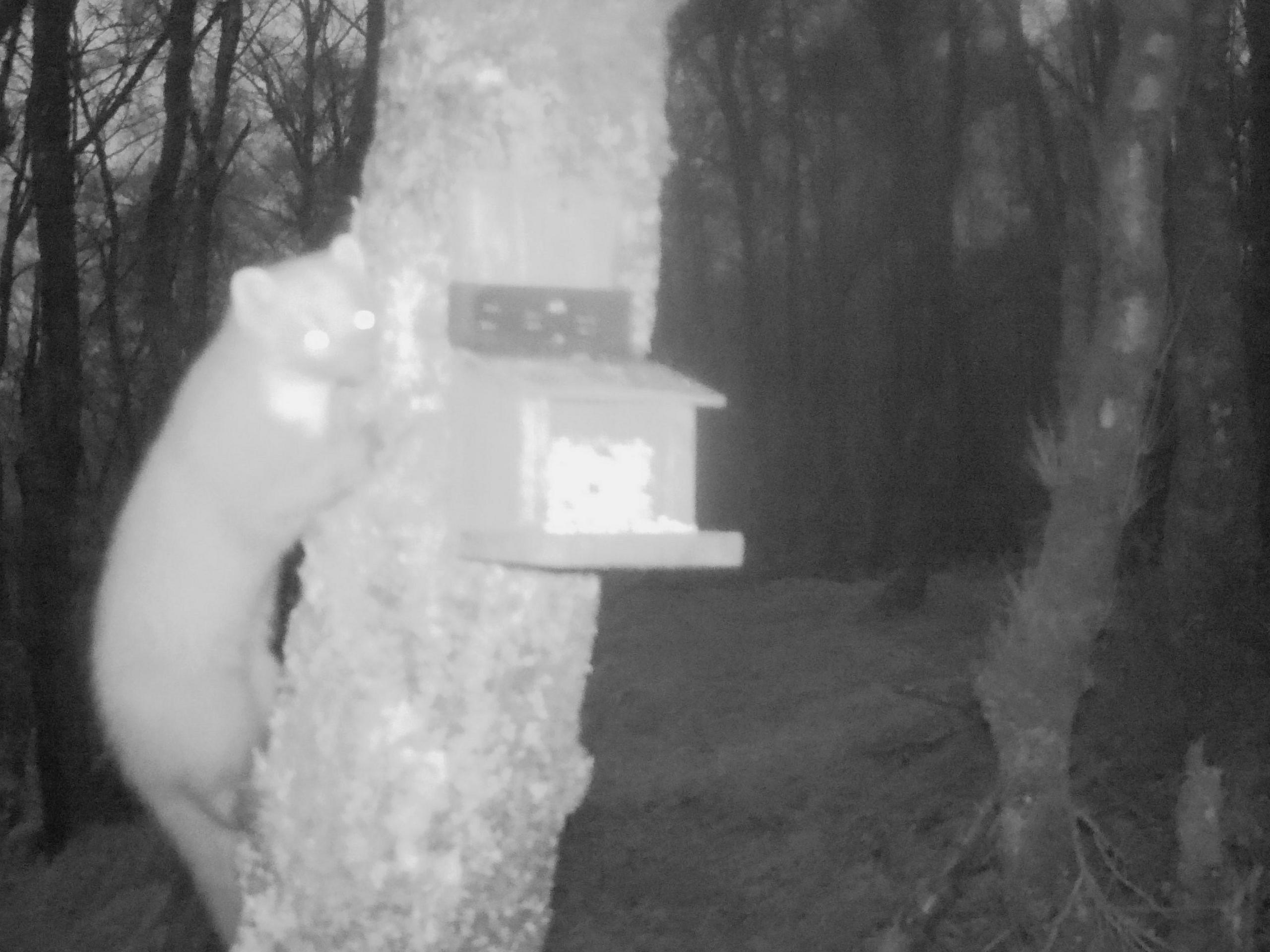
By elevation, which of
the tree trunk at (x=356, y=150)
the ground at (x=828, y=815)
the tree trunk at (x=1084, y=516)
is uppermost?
the tree trunk at (x=356, y=150)

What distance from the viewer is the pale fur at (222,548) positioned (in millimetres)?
3000

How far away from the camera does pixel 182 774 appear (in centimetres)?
299

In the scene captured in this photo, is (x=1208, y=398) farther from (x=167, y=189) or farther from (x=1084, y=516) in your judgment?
(x=167, y=189)

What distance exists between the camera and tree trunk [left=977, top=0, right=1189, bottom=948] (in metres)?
4.81

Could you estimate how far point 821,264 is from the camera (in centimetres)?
2220

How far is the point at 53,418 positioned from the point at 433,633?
6834mm

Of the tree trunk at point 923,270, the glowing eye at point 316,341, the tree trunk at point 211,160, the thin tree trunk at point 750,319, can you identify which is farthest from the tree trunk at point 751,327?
the glowing eye at point 316,341

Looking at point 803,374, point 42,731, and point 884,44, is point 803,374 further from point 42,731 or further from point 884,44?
point 42,731

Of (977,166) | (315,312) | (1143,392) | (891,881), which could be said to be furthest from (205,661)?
(977,166)

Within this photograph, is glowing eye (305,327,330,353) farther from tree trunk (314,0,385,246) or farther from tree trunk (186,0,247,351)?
tree trunk (186,0,247,351)

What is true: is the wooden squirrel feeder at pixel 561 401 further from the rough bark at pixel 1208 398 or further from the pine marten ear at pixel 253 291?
the rough bark at pixel 1208 398

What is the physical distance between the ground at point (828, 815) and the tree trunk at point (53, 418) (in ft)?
4.66

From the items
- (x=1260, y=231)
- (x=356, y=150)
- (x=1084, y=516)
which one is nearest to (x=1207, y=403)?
(x=1260, y=231)

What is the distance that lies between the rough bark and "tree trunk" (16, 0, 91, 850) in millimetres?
6666
